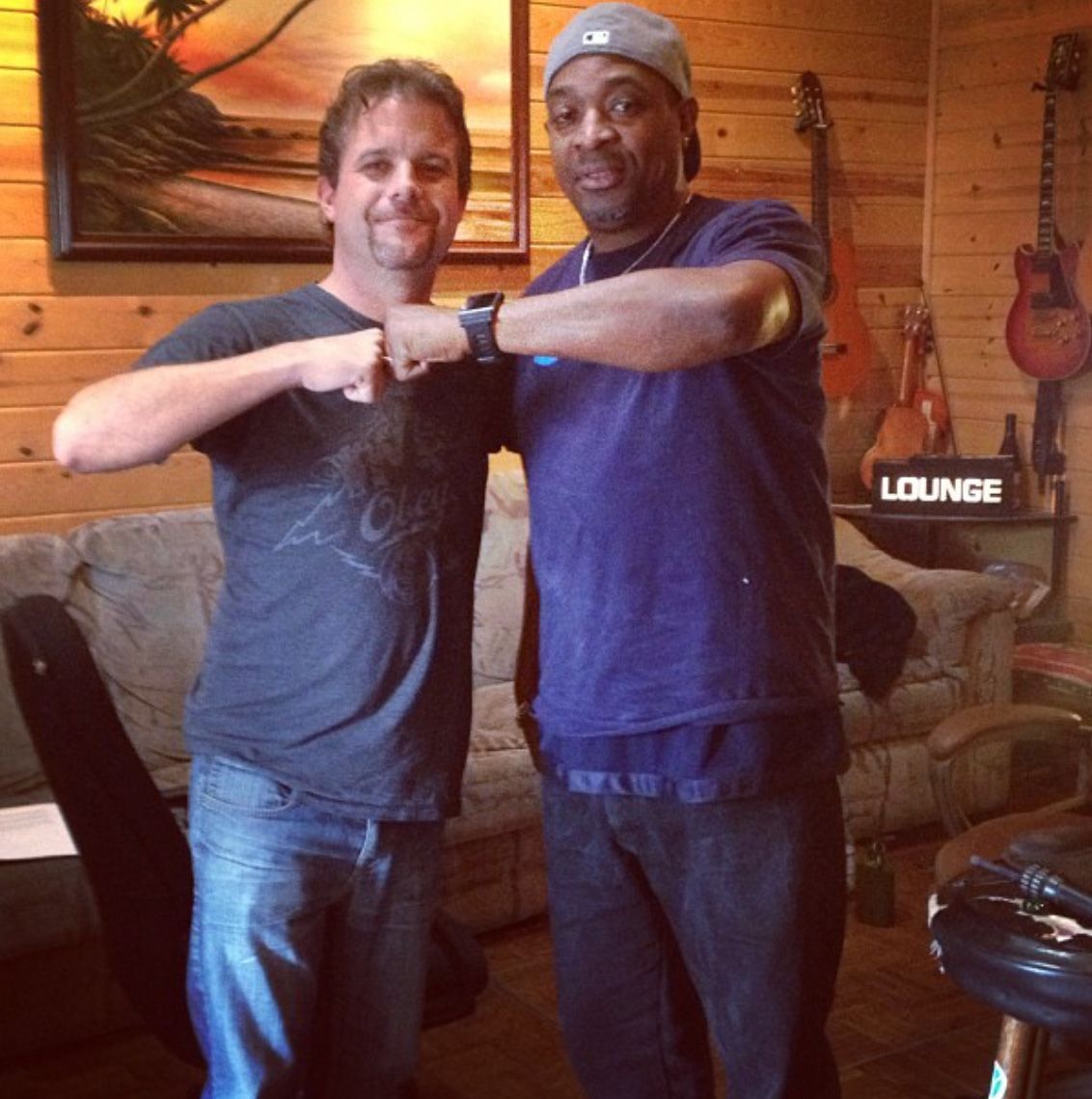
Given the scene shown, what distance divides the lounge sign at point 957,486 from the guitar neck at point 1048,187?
70cm

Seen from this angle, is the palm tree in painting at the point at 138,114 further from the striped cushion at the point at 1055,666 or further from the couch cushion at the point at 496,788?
the striped cushion at the point at 1055,666

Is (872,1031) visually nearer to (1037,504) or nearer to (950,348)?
(1037,504)

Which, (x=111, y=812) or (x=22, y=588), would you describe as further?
(x=22, y=588)

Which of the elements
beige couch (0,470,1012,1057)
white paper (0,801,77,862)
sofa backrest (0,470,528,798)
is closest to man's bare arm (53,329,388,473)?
white paper (0,801,77,862)

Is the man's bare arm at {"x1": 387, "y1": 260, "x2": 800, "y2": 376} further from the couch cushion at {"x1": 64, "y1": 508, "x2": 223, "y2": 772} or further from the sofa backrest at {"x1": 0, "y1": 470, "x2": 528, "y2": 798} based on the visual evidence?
the couch cushion at {"x1": 64, "y1": 508, "x2": 223, "y2": 772}

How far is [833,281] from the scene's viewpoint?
16.1ft

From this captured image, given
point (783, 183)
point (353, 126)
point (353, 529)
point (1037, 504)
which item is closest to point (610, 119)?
point (353, 126)

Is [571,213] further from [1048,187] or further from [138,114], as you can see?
[1048,187]

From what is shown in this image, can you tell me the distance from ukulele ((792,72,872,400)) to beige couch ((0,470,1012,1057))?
2.15 ft

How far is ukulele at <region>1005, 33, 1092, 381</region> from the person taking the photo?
469 cm

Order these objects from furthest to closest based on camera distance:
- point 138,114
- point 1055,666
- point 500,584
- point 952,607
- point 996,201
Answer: point 996,201 < point 1055,666 < point 952,607 < point 500,584 < point 138,114

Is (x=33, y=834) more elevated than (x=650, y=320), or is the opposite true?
(x=650, y=320)

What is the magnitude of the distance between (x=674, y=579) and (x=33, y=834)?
1.40 metres

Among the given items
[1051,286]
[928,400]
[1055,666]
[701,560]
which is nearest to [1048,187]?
[1051,286]
